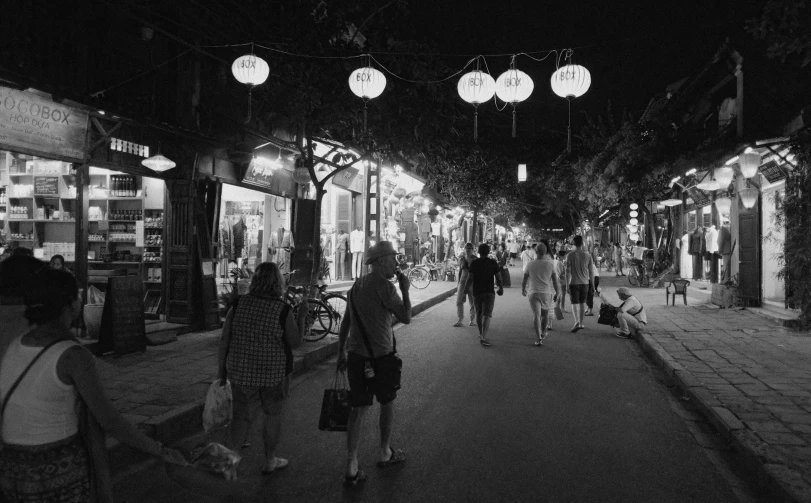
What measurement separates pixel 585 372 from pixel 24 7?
9.69m

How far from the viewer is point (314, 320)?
11.2 meters

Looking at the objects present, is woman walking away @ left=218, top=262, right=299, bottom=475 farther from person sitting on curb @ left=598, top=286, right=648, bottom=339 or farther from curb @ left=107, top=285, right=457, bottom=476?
person sitting on curb @ left=598, top=286, right=648, bottom=339

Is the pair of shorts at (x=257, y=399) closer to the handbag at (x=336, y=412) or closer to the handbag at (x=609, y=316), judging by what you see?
the handbag at (x=336, y=412)

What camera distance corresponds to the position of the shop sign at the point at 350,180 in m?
20.8

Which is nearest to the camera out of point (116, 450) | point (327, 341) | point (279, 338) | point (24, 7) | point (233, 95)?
point (279, 338)

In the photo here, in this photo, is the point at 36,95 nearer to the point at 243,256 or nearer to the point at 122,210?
the point at 122,210

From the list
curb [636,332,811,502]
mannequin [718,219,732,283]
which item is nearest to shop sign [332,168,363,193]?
mannequin [718,219,732,283]

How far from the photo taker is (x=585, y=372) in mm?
8742

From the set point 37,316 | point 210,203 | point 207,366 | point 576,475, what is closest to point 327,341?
point 207,366

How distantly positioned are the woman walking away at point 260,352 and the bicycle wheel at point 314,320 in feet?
19.3

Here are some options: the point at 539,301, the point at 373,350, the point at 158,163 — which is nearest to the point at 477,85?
the point at 539,301

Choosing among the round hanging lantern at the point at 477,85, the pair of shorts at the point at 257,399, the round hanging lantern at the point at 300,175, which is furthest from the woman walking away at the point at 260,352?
the round hanging lantern at the point at 300,175

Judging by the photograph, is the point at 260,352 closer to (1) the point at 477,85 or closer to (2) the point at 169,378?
(2) the point at 169,378

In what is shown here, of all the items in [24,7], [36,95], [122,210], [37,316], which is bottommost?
[37,316]
